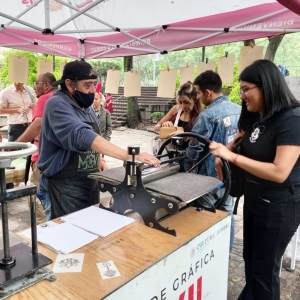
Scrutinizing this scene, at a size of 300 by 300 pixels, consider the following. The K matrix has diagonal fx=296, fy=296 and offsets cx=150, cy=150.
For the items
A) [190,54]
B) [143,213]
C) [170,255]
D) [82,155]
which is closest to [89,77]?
[82,155]

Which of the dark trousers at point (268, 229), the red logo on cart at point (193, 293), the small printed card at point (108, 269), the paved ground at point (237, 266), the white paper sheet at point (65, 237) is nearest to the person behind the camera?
the small printed card at point (108, 269)

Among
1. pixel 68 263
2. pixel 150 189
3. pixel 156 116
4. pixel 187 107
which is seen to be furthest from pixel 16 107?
pixel 156 116

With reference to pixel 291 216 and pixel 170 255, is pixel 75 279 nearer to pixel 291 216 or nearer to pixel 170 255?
pixel 170 255

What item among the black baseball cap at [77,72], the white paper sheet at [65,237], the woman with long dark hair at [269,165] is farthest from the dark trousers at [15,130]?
the woman with long dark hair at [269,165]

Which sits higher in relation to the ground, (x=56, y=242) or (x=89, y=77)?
(x=89, y=77)

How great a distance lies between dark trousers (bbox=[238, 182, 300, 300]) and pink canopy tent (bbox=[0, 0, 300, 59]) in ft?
5.81

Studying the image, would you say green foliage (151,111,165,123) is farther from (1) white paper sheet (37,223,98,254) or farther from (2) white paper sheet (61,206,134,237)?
(1) white paper sheet (37,223,98,254)

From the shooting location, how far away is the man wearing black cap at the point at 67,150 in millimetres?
1652

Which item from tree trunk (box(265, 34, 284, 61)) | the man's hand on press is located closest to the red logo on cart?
the man's hand on press

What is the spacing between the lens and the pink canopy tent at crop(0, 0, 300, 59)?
8.89 feet

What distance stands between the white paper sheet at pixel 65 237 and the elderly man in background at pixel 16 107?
10.6ft

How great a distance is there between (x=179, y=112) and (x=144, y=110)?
10492 millimetres

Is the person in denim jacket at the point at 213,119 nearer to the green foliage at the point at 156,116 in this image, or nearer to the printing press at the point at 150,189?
the printing press at the point at 150,189

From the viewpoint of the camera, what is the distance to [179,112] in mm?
2717
